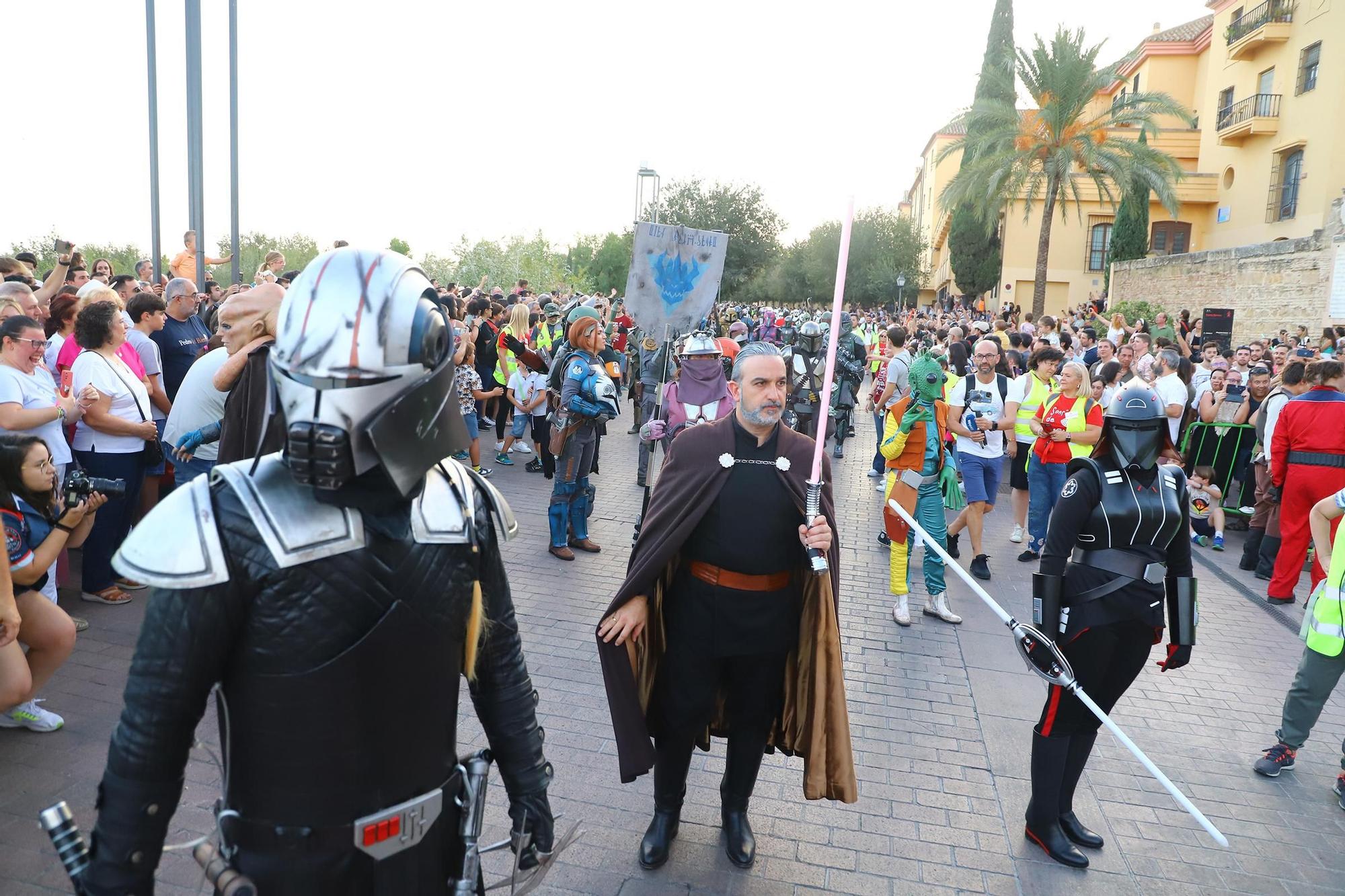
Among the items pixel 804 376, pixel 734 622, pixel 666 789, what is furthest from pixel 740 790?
pixel 804 376

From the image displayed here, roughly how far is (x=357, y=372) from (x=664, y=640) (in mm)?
2445

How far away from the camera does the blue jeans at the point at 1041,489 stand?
349 inches

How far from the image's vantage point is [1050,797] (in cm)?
405

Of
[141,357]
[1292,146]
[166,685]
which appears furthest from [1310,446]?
[1292,146]

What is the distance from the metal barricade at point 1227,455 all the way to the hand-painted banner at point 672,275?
608 cm

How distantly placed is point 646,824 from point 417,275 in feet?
10.0

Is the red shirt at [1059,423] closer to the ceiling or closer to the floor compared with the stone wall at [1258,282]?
closer to the floor

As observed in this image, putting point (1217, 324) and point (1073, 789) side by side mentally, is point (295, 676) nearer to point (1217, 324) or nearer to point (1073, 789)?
point (1073, 789)

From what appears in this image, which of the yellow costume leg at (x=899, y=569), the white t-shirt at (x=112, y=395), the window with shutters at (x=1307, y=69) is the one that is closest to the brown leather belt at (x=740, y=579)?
the yellow costume leg at (x=899, y=569)

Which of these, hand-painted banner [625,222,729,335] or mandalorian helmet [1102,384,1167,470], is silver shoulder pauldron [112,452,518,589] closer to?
mandalorian helmet [1102,384,1167,470]

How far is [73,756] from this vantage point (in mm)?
4359

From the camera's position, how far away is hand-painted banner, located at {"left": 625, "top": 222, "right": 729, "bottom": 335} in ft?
29.2

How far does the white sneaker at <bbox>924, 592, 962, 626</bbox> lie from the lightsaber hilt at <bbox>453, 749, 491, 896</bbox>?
572cm

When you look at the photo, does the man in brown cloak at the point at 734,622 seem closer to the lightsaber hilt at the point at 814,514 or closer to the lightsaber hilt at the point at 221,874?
the lightsaber hilt at the point at 814,514
